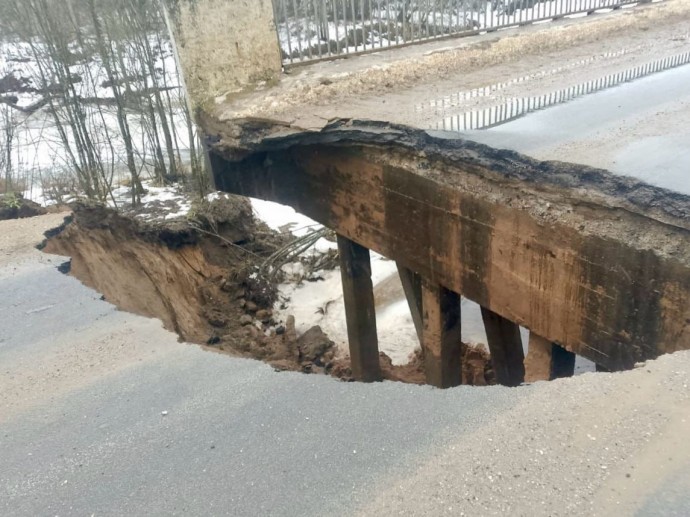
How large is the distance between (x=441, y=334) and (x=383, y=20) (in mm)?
3932

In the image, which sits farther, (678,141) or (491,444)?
(678,141)

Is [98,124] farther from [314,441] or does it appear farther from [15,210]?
[314,441]

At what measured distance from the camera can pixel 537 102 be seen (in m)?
4.28

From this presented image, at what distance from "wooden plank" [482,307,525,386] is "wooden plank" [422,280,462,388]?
249mm

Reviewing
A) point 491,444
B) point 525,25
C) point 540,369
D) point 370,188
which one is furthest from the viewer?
point 525,25

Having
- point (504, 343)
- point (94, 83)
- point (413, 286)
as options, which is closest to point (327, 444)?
point (504, 343)

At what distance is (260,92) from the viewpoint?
4996mm

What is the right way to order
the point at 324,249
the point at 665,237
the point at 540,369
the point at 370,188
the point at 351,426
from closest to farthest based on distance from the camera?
the point at 351,426 → the point at 665,237 → the point at 540,369 → the point at 370,188 → the point at 324,249

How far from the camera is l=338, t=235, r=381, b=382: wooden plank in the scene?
4.93 m

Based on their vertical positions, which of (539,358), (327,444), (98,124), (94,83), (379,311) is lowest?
(379,311)

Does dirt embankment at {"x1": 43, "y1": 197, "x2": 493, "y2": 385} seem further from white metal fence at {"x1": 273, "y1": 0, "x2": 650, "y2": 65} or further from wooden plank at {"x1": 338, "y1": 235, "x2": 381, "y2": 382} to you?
white metal fence at {"x1": 273, "y1": 0, "x2": 650, "y2": 65}

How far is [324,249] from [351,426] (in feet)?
22.6

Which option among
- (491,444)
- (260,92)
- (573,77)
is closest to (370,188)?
(260,92)

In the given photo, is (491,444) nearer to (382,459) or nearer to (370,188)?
(382,459)
